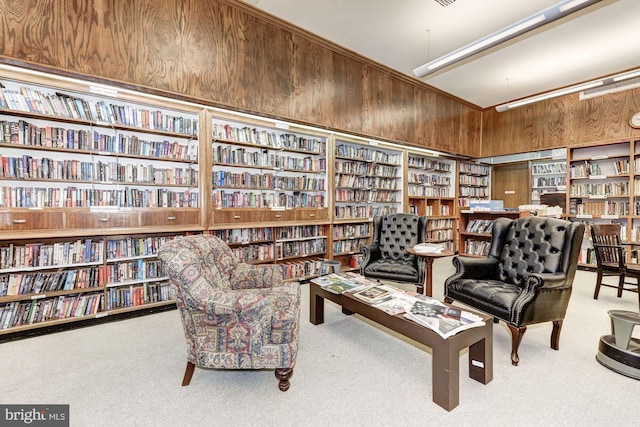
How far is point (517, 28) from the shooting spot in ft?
9.21

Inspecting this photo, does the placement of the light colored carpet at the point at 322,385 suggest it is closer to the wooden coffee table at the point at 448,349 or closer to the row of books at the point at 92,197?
the wooden coffee table at the point at 448,349

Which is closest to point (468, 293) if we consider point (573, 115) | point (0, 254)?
point (0, 254)

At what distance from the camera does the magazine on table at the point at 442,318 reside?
5.53 feet

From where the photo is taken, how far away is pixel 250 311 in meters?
1.68

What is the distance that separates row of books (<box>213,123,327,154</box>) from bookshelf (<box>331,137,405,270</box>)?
0.37m

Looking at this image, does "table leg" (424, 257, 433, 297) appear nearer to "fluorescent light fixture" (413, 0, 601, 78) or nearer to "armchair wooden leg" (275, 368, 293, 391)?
"armchair wooden leg" (275, 368, 293, 391)

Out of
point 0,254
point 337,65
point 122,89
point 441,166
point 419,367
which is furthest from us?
point 441,166

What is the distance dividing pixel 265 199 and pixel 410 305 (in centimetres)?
263

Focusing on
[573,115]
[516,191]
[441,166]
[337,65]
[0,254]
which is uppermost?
[337,65]

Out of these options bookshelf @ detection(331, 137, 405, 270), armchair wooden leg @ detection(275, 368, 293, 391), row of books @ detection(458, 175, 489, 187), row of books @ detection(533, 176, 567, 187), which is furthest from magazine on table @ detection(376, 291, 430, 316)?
row of books @ detection(533, 176, 567, 187)

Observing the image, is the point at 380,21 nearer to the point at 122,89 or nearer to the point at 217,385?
the point at 122,89

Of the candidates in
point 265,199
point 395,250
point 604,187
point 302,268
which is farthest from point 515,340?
point 604,187

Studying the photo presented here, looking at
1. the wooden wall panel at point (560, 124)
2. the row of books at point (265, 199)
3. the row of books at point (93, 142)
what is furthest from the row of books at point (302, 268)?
the wooden wall panel at point (560, 124)

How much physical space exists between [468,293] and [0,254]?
405 cm
